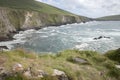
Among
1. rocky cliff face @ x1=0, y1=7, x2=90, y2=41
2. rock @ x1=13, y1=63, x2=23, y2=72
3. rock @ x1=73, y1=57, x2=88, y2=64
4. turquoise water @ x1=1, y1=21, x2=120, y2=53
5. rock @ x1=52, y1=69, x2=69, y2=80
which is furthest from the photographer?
rocky cliff face @ x1=0, y1=7, x2=90, y2=41

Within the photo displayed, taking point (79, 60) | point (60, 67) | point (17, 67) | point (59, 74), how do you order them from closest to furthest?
point (17, 67), point (59, 74), point (60, 67), point (79, 60)

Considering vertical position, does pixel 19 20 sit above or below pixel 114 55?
below

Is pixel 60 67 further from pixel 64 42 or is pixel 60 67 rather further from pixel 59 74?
pixel 64 42

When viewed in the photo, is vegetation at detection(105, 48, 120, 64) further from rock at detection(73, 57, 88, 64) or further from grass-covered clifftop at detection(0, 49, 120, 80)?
rock at detection(73, 57, 88, 64)

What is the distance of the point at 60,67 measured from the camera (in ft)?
40.7

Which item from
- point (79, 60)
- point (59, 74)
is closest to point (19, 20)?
point (79, 60)

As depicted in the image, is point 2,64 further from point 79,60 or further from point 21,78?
point 79,60

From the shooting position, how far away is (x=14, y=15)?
133 meters

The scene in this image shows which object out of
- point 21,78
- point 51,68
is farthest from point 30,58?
point 21,78

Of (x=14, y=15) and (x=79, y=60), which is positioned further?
(x=14, y=15)

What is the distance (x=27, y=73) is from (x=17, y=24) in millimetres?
121244

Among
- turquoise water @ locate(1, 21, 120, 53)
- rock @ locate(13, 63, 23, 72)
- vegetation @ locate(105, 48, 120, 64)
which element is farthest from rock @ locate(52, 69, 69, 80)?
turquoise water @ locate(1, 21, 120, 53)

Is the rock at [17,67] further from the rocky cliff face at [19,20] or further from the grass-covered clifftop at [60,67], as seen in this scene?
the rocky cliff face at [19,20]

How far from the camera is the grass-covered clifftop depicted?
11.0 meters
